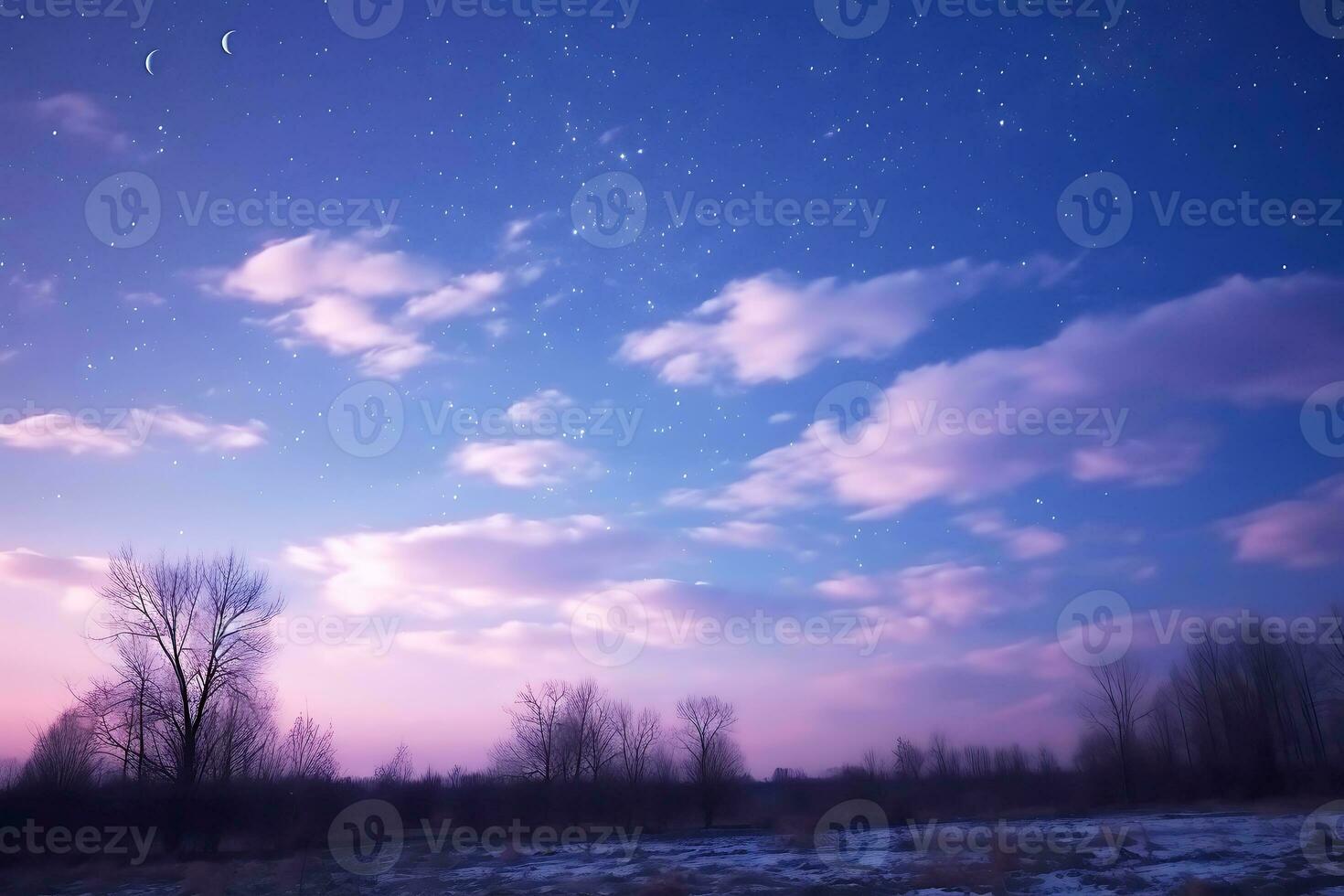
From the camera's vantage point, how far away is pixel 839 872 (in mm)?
25828

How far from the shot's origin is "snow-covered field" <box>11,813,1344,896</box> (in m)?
22.4

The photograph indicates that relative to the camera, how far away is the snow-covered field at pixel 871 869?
2241 cm

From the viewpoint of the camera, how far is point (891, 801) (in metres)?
58.2

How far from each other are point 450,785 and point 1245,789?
4964 centimetres

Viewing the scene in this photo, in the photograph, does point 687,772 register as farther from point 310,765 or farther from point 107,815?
point 107,815

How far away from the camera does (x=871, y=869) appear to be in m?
26.1

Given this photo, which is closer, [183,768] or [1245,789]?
[183,768]

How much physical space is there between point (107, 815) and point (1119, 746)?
2711 inches

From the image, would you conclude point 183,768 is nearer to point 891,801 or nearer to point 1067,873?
point 1067,873

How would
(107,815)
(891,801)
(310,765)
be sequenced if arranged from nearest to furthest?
(107,815) < (310,765) < (891,801)

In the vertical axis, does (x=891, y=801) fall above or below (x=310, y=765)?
below

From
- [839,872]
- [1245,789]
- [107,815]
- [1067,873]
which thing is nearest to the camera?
[1067,873]

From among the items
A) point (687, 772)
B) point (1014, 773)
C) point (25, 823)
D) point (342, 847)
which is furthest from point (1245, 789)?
point (25, 823)

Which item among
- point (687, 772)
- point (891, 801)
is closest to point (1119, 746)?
point (891, 801)
